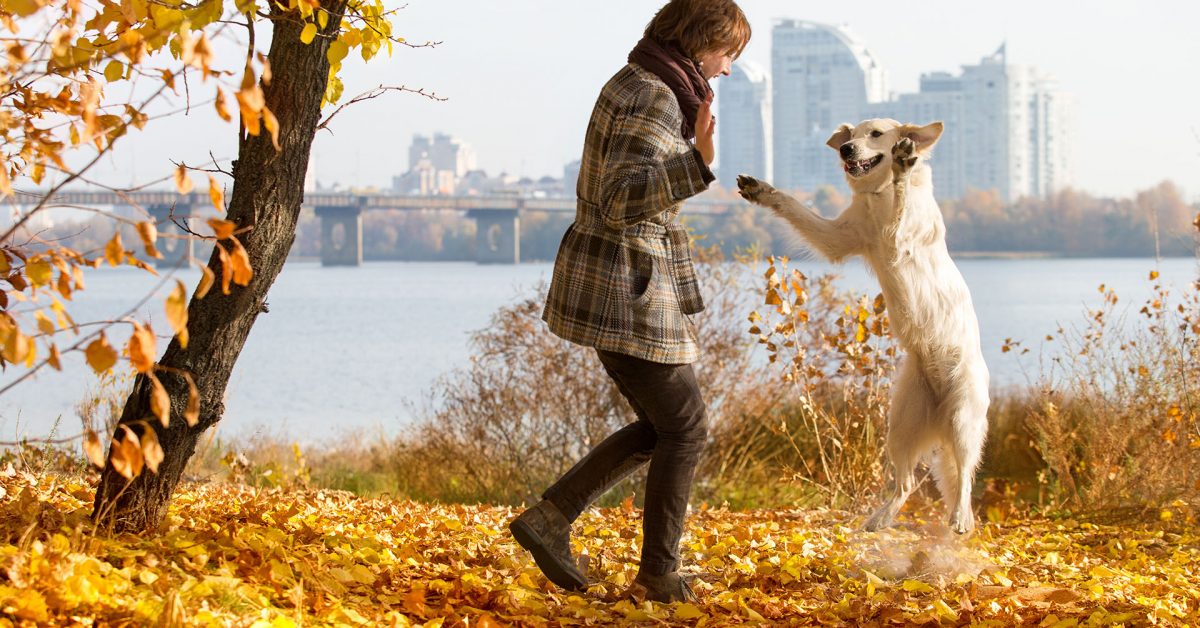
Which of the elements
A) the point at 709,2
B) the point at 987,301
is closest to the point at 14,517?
the point at 709,2

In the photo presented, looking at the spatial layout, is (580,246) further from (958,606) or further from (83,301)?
(83,301)

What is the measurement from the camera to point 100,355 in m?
1.80

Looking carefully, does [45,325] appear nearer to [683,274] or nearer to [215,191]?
[215,191]

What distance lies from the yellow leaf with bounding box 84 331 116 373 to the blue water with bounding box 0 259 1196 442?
13.2 ft

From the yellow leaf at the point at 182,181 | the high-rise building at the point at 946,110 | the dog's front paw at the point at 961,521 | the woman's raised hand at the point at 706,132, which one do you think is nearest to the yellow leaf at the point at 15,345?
the yellow leaf at the point at 182,181

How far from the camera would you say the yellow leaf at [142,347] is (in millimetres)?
1804

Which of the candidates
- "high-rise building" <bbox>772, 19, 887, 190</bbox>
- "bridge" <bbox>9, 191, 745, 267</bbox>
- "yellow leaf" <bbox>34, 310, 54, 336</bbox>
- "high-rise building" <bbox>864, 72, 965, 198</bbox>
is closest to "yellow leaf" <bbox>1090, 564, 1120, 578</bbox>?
"yellow leaf" <bbox>34, 310, 54, 336</bbox>

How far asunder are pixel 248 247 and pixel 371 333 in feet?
71.8

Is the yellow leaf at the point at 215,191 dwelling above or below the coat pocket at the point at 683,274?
above

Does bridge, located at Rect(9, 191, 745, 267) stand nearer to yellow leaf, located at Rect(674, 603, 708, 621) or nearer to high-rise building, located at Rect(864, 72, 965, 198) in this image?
high-rise building, located at Rect(864, 72, 965, 198)

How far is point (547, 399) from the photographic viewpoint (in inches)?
267

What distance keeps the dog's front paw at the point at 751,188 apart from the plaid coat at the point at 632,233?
71 centimetres

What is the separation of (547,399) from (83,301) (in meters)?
27.3

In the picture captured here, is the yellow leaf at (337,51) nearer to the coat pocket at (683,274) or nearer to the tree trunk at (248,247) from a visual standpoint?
the tree trunk at (248,247)
